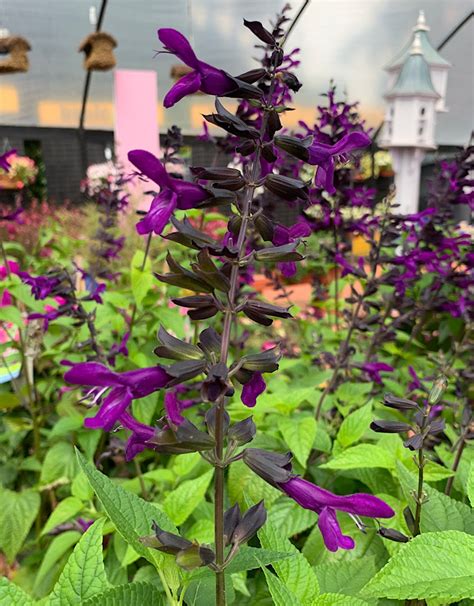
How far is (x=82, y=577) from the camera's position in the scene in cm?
46

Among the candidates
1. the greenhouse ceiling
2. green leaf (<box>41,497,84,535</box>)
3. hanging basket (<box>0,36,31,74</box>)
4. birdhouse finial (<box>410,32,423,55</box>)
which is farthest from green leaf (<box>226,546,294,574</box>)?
the greenhouse ceiling

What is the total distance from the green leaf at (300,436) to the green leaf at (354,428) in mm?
45

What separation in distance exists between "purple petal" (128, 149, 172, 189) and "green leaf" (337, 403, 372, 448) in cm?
52

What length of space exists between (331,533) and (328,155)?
31 centimetres

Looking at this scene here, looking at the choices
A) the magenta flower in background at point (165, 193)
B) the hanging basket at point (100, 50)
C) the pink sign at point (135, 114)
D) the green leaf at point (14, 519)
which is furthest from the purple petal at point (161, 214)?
the hanging basket at point (100, 50)

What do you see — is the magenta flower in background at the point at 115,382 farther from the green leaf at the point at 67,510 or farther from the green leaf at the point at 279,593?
the green leaf at the point at 67,510

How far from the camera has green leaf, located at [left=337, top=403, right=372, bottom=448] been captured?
847mm

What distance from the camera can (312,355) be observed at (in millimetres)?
1408

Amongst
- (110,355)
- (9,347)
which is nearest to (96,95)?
(9,347)

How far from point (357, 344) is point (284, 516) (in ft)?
2.74

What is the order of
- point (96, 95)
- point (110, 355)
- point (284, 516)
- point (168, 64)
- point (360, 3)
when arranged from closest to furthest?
point (284, 516)
point (110, 355)
point (360, 3)
point (168, 64)
point (96, 95)

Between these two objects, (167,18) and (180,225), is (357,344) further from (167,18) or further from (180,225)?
(167,18)

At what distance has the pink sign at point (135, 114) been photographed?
252cm

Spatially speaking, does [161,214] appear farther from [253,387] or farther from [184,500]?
[184,500]
